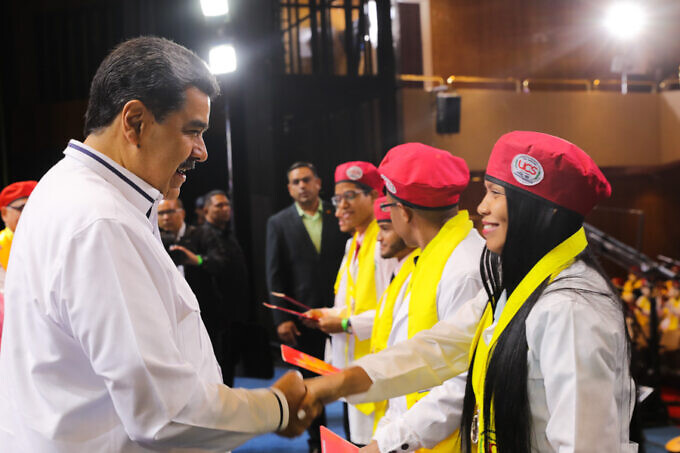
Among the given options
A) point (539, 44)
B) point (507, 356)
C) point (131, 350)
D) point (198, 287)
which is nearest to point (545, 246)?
point (507, 356)

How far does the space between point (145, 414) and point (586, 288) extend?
0.87 meters

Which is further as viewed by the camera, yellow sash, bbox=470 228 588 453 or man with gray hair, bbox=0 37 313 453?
yellow sash, bbox=470 228 588 453

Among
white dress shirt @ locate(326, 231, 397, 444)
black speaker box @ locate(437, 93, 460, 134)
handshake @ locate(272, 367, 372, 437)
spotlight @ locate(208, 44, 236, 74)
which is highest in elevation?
spotlight @ locate(208, 44, 236, 74)

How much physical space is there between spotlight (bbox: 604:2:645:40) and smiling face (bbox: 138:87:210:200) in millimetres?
6942

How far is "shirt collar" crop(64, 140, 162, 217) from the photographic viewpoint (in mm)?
1270

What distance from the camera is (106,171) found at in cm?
Result: 127

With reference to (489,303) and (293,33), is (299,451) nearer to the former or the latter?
(489,303)

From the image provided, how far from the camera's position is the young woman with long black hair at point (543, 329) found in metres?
1.28

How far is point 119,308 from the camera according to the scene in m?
1.10

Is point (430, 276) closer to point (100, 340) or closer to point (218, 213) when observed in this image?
point (100, 340)

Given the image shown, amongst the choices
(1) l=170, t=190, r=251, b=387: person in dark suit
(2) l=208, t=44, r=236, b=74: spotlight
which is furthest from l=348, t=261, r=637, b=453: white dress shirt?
(2) l=208, t=44, r=236, b=74: spotlight

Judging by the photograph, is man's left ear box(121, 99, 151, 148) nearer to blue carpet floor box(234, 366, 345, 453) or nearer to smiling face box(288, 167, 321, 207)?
blue carpet floor box(234, 366, 345, 453)

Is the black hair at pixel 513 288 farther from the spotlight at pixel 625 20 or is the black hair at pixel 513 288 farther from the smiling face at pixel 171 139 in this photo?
the spotlight at pixel 625 20

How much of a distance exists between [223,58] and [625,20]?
4496mm
